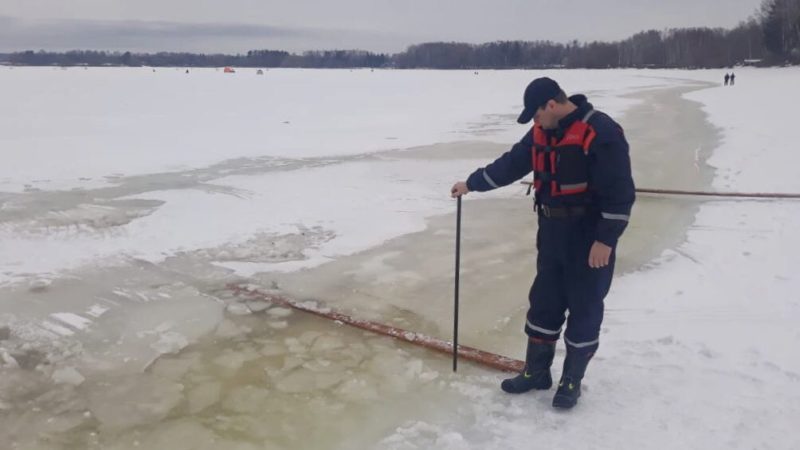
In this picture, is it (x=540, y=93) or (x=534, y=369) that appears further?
(x=534, y=369)

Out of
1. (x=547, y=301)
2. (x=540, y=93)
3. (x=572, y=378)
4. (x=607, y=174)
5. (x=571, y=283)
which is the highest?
(x=540, y=93)

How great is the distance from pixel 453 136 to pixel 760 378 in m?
12.5

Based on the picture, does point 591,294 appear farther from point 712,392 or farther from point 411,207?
point 411,207

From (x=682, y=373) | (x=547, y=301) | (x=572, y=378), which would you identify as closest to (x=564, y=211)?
(x=547, y=301)

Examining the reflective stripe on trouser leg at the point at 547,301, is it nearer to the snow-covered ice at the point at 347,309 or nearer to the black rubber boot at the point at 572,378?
the black rubber boot at the point at 572,378

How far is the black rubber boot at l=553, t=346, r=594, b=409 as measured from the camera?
11.0 feet

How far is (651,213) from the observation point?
7676mm

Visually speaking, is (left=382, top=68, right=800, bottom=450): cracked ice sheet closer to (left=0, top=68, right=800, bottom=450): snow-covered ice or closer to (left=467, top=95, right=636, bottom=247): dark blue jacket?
(left=0, top=68, right=800, bottom=450): snow-covered ice

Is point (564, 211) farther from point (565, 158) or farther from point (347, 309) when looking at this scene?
point (347, 309)

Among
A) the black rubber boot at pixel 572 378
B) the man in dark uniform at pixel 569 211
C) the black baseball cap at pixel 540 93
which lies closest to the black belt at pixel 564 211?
the man in dark uniform at pixel 569 211

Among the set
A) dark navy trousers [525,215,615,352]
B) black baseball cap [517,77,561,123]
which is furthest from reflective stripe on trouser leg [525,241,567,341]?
black baseball cap [517,77,561,123]

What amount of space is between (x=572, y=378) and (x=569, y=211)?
871 mm

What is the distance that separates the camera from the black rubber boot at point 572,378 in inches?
132

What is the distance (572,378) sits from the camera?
337 centimetres
